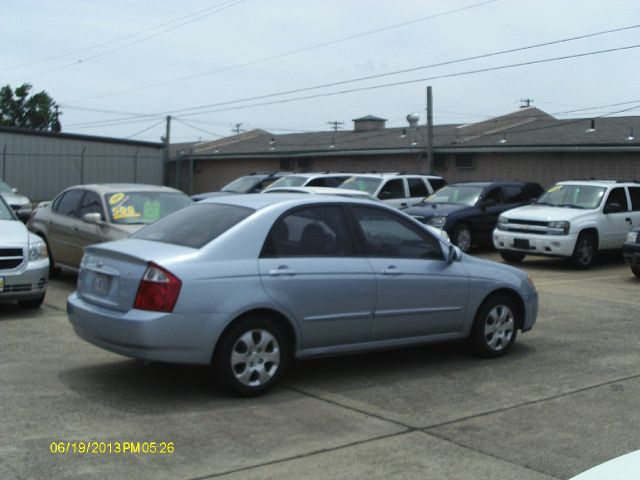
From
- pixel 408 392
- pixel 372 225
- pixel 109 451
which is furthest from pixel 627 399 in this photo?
pixel 109 451

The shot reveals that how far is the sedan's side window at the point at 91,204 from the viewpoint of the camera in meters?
12.4

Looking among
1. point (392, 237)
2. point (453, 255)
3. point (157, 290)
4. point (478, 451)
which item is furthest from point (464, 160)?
point (478, 451)

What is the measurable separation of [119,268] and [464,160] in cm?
2571

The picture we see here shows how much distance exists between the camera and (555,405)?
6762 mm

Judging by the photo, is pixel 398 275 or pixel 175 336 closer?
pixel 175 336

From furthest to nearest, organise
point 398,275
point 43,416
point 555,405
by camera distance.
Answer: point 398,275
point 555,405
point 43,416

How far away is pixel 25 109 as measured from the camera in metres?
64.7

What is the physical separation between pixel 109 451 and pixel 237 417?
108 cm

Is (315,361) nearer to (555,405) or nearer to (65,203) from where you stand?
(555,405)

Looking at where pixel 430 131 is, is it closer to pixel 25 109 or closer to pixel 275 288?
pixel 275 288

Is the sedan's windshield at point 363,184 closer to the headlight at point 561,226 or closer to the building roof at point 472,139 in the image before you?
the headlight at point 561,226

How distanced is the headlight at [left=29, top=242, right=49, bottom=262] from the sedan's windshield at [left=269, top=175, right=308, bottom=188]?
11449 mm

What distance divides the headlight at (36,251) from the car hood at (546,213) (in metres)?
9.72

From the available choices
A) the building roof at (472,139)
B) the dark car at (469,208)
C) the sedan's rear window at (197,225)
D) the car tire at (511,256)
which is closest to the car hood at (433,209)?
the dark car at (469,208)
